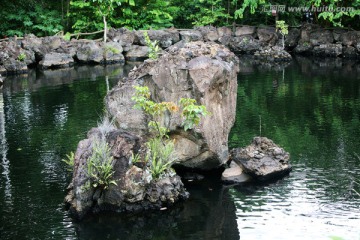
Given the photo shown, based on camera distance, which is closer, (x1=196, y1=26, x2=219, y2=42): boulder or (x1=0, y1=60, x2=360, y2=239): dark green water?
(x1=0, y1=60, x2=360, y2=239): dark green water

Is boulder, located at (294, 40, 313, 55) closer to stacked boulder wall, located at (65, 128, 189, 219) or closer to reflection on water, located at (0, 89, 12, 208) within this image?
reflection on water, located at (0, 89, 12, 208)

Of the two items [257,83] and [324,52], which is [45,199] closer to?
[257,83]

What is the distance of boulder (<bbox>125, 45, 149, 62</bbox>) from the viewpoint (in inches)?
1444

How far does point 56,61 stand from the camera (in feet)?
111

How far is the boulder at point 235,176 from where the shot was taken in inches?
527

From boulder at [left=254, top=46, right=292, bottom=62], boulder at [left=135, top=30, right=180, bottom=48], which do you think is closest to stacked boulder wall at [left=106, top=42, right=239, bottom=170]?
boulder at [left=254, top=46, right=292, bottom=62]

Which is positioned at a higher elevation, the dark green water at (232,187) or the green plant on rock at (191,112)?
the green plant on rock at (191,112)

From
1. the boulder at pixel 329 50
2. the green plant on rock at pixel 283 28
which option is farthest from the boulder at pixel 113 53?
the boulder at pixel 329 50

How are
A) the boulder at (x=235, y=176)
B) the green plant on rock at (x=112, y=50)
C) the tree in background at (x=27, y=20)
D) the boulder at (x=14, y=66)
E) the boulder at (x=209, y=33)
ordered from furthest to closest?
the tree in background at (x=27, y=20)
the boulder at (x=209, y=33)
the green plant on rock at (x=112, y=50)
the boulder at (x=14, y=66)
the boulder at (x=235, y=176)

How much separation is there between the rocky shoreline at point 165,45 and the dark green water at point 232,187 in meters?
8.02

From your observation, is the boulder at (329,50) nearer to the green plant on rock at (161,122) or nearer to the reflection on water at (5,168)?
the reflection on water at (5,168)

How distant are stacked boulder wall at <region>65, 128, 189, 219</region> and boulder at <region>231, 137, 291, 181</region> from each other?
7.26 feet

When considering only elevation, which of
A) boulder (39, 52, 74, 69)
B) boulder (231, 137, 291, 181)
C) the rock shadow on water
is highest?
boulder (39, 52, 74, 69)

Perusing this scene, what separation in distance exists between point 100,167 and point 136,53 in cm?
2590
